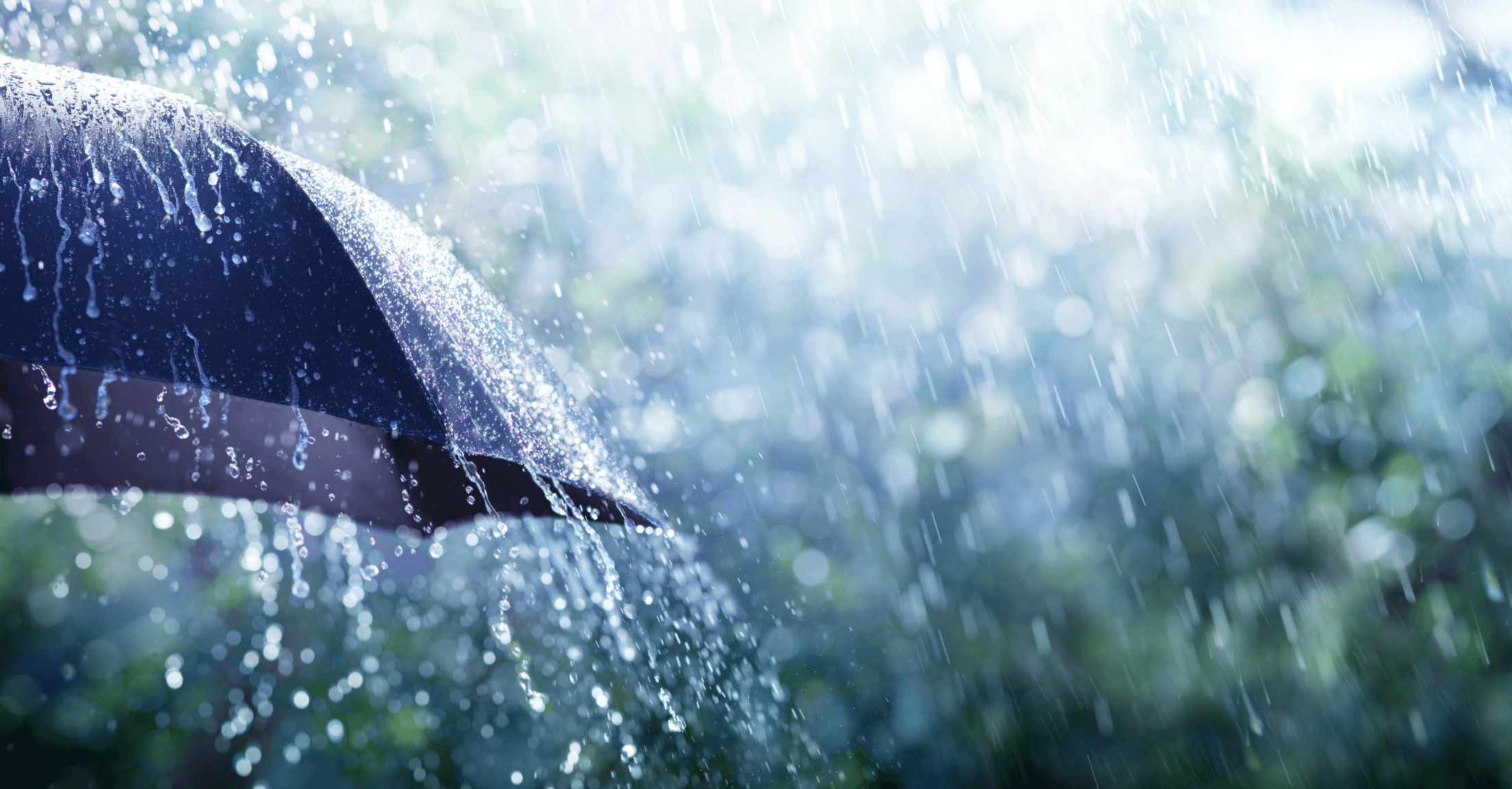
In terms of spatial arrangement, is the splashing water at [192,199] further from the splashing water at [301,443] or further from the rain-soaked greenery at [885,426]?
the rain-soaked greenery at [885,426]

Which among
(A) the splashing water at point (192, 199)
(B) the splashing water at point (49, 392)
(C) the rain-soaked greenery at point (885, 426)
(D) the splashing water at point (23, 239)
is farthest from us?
(C) the rain-soaked greenery at point (885, 426)

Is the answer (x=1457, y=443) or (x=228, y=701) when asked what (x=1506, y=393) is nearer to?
(x=1457, y=443)

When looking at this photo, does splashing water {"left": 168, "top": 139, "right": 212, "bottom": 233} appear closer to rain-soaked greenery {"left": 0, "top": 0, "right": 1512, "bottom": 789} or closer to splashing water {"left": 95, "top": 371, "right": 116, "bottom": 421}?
splashing water {"left": 95, "top": 371, "right": 116, "bottom": 421}

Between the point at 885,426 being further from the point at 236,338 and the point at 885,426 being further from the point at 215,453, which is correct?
the point at 236,338

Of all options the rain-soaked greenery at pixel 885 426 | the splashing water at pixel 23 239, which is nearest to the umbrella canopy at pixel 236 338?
the splashing water at pixel 23 239

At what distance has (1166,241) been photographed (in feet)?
17.7

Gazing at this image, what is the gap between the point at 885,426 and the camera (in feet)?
18.6

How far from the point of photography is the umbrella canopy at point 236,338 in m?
1.08

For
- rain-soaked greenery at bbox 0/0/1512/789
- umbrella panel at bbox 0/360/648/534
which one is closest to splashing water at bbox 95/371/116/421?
umbrella panel at bbox 0/360/648/534

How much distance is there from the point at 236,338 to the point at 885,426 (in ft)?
15.8

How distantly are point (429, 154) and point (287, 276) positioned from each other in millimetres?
5628

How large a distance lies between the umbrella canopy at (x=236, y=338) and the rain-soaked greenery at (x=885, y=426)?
105 inches

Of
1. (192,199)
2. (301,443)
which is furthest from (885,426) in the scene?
(192,199)

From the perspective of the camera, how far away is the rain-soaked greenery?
4246 millimetres
